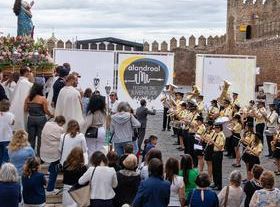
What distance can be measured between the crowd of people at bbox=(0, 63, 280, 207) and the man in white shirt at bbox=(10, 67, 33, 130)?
2cm

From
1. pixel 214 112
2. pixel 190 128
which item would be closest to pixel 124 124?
pixel 190 128

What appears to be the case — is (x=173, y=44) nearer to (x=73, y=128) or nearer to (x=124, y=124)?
(x=124, y=124)

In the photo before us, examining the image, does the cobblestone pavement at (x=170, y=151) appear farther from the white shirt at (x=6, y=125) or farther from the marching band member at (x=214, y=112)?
the white shirt at (x=6, y=125)

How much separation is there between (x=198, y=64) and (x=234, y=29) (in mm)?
30463

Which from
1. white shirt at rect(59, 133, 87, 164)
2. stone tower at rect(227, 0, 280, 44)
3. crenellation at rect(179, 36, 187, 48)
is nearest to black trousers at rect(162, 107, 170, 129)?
white shirt at rect(59, 133, 87, 164)

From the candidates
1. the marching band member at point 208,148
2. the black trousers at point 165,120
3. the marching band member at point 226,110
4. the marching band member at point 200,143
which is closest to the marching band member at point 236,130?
the marching band member at point 226,110

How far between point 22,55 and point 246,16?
43.8 m

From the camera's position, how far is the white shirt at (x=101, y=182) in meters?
9.97

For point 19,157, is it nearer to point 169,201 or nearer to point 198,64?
point 169,201

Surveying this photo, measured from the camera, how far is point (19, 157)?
35.7 ft

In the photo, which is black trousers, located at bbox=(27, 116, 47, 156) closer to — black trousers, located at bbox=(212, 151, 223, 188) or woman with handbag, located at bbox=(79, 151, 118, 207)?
woman with handbag, located at bbox=(79, 151, 118, 207)

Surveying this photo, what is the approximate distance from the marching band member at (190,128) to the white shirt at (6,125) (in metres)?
6.23

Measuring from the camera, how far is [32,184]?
401 inches

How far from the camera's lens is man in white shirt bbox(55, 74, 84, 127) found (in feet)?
43.3
